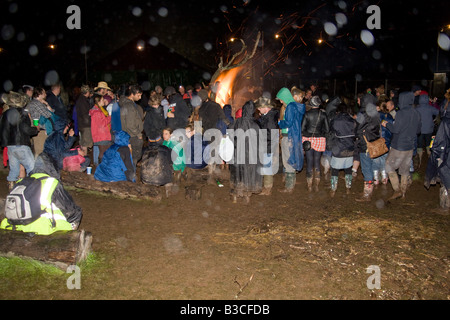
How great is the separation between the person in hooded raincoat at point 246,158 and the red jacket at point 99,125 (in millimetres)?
2945

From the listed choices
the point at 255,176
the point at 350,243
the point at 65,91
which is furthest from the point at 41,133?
the point at 65,91

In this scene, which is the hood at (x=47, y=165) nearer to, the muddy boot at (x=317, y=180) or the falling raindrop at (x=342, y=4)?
the muddy boot at (x=317, y=180)

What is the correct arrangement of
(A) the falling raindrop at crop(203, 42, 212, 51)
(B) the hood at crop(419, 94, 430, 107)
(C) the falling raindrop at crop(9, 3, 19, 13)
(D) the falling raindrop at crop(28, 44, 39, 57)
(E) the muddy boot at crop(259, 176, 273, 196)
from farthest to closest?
(A) the falling raindrop at crop(203, 42, 212, 51) → (D) the falling raindrop at crop(28, 44, 39, 57) → (C) the falling raindrop at crop(9, 3, 19, 13) → (B) the hood at crop(419, 94, 430, 107) → (E) the muddy boot at crop(259, 176, 273, 196)

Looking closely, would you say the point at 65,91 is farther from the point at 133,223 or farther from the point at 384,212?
the point at 384,212

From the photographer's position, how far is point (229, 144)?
22.2ft

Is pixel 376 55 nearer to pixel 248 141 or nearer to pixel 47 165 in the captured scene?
pixel 248 141

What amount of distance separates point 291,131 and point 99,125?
13.5ft

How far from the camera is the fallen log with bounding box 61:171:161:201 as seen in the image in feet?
22.4

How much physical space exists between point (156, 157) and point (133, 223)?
5.07 feet

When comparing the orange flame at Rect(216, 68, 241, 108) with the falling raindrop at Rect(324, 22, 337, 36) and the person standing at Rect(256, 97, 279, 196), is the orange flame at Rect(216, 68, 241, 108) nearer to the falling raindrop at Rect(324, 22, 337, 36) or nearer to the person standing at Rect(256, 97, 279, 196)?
the person standing at Rect(256, 97, 279, 196)

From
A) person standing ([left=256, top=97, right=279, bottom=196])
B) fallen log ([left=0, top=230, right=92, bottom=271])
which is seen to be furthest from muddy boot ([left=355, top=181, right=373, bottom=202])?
fallen log ([left=0, top=230, right=92, bottom=271])

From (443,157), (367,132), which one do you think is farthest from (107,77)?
(443,157)

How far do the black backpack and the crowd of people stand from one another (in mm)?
2531

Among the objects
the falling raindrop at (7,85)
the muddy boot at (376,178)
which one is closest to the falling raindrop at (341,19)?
the muddy boot at (376,178)
